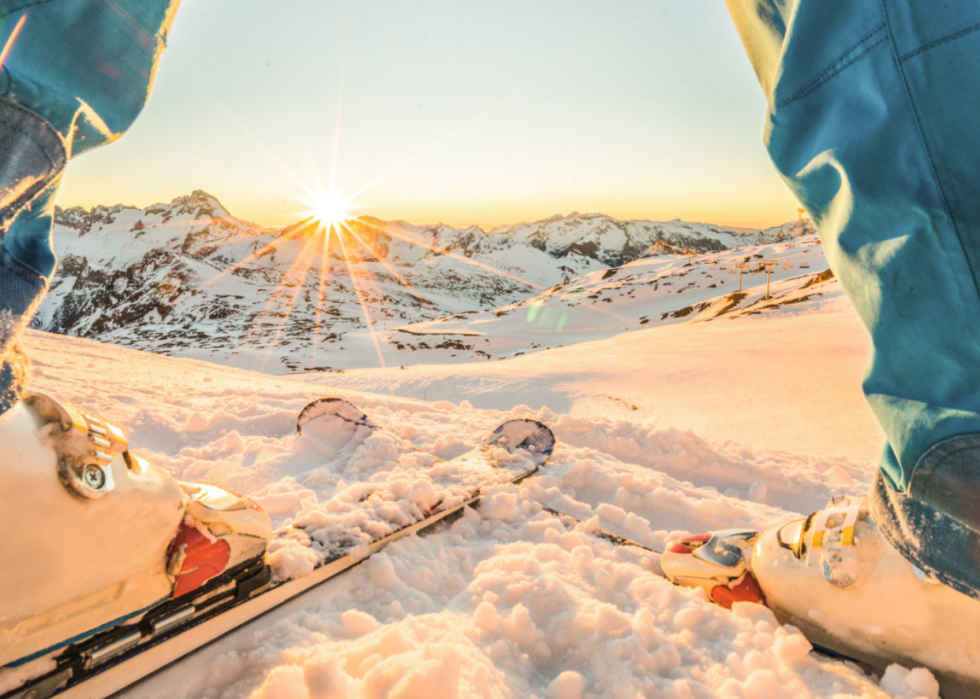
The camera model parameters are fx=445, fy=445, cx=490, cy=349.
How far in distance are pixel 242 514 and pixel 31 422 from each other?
0.62 meters

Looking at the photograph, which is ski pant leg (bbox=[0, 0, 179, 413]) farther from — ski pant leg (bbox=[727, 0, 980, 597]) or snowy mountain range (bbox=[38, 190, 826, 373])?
snowy mountain range (bbox=[38, 190, 826, 373])

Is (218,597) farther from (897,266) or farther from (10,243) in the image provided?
(897,266)

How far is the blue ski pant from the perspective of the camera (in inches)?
28.8

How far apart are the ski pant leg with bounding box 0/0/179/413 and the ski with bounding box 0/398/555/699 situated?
63 centimetres

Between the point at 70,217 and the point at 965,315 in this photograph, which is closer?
A: the point at 965,315

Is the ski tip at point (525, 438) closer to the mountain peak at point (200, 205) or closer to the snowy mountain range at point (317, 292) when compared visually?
the snowy mountain range at point (317, 292)

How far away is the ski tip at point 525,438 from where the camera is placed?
9.34 ft

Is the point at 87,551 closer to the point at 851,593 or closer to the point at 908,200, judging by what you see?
the point at 908,200

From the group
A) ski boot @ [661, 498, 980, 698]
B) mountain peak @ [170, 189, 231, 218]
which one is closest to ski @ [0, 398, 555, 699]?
ski boot @ [661, 498, 980, 698]

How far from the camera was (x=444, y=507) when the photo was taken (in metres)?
2.02

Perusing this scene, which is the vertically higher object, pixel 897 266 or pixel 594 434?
pixel 897 266

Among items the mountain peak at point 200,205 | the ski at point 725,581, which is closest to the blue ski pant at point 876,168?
the ski at point 725,581

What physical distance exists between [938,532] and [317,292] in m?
74.7

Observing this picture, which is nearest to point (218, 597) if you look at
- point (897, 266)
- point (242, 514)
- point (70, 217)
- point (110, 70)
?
point (242, 514)
